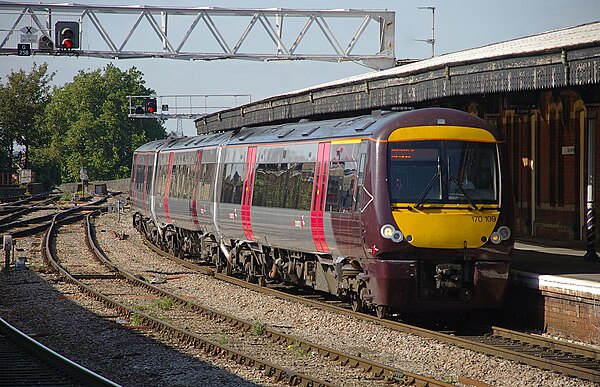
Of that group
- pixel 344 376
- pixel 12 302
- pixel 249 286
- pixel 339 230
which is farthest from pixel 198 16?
pixel 344 376

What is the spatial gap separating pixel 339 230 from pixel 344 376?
445 centimetres

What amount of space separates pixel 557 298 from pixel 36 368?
6.81 metres

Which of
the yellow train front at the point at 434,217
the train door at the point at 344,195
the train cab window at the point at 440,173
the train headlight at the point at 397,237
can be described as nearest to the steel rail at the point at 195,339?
the train door at the point at 344,195

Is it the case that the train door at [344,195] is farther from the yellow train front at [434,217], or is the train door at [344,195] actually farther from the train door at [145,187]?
the train door at [145,187]

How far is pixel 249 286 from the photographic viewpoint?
777 inches

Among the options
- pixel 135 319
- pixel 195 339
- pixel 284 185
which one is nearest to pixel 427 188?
pixel 195 339

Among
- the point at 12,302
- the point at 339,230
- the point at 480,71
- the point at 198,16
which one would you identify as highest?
the point at 198,16

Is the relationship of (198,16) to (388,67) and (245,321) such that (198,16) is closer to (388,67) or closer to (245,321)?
(388,67)

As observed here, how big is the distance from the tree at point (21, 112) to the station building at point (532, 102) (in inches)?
2038

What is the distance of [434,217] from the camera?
44.7ft

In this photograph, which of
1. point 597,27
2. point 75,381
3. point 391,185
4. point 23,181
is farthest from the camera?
point 23,181

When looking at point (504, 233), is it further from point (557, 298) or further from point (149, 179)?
point (149, 179)

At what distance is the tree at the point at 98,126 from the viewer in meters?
104

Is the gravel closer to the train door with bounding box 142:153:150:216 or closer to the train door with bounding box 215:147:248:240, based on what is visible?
the train door with bounding box 215:147:248:240
